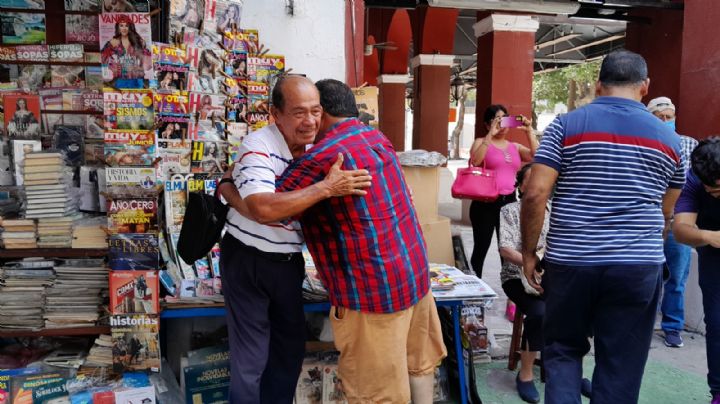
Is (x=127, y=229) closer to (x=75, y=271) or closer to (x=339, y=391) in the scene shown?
(x=75, y=271)

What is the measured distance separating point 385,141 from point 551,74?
2296cm

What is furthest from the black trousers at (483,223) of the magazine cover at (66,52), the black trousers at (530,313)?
the magazine cover at (66,52)

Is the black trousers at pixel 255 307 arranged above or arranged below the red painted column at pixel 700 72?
below

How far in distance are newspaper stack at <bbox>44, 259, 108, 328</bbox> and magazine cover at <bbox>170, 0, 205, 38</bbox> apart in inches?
56.4

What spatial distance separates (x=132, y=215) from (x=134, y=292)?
38cm

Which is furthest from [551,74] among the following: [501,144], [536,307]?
[536,307]

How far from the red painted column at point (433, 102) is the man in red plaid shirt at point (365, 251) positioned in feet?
29.0

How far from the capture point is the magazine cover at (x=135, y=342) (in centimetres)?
276

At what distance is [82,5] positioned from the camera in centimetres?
320

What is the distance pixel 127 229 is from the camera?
2760 millimetres

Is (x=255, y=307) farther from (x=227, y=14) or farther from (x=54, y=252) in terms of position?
(x=227, y=14)

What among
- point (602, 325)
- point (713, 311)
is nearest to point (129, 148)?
point (602, 325)

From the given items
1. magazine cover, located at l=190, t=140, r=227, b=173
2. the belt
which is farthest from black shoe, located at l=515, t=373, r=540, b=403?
magazine cover, located at l=190, t=140, r=227, b=173

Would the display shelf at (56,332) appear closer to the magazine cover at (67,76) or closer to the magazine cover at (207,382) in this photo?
the magazine cover at (207,382)
